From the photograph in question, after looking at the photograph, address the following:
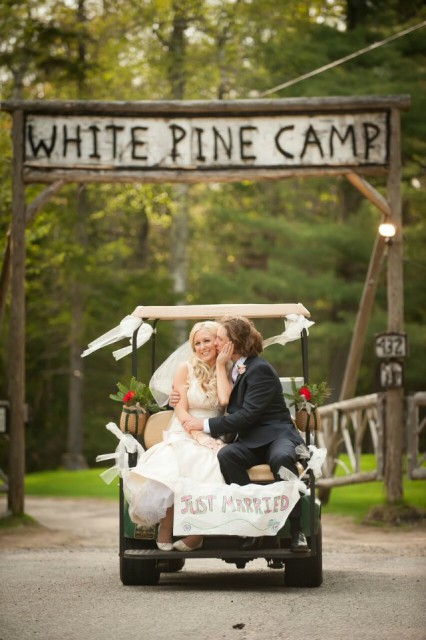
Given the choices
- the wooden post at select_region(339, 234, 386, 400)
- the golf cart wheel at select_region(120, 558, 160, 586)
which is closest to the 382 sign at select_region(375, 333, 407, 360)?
the wooden post at select_region(339, 234, 386, 400)

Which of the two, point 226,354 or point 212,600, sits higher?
point 226,354

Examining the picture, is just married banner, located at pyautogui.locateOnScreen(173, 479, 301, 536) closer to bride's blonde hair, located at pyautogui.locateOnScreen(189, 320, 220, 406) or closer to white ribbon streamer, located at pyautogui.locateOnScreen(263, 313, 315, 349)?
bride's blonde hair, located at pyautogui.locateOnScreen(189, 320, 220, 406)

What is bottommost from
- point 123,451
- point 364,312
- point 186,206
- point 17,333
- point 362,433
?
point 362,433

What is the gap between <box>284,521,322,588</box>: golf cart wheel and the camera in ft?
29.3

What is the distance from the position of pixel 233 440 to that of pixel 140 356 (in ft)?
84.6

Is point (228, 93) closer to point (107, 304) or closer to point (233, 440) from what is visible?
point (107, 304)

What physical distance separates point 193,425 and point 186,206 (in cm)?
2782

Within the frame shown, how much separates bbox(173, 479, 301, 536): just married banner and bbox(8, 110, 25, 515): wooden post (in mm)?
7018

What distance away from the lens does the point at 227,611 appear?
7473 mm

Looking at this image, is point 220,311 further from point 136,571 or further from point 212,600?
point 212,600

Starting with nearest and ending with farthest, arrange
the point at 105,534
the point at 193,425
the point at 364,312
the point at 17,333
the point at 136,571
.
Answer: the point at 136,571
the point at 193,425
the point at 17,333
the point at 105,534
the point at 364,312

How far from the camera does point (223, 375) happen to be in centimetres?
929

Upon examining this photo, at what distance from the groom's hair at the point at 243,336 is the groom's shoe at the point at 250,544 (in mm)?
1372

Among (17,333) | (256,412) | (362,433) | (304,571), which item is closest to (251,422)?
(256,412)
